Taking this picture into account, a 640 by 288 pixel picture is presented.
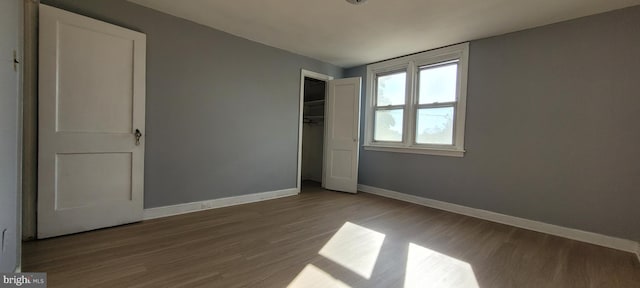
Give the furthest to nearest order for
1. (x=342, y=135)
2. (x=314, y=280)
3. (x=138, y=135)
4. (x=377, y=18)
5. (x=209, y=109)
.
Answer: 1. (x=342, y=135)
2. (x=209, y=109)
3. (x=377, y=18)
4. (x=138, y=135)
5. (x=314, y=280)

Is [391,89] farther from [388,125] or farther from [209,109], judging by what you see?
[209,109]

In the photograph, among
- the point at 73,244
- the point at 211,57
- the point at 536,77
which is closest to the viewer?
the point at 73,244

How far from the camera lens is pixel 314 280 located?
1745mm

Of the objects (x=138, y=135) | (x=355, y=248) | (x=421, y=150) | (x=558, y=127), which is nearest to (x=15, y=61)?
(x=138, y=135)

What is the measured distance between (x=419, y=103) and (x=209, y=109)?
10.0 ft

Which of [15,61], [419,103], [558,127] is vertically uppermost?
[419,103]

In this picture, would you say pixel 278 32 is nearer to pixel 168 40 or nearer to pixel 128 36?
pixel 168 40

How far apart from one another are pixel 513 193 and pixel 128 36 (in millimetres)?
4625

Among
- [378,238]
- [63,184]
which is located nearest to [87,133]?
[63,184]

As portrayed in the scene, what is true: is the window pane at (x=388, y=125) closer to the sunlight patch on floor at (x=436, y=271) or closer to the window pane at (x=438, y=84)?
the window pane at (x=438, y=84)

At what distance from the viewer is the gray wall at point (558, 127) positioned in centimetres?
246

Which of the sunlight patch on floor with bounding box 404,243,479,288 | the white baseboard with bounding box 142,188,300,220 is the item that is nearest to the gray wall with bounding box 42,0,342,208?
the white baseboard with bounding box 142,188,300,220

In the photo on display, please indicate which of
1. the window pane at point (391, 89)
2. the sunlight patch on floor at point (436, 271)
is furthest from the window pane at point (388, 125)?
the sunlight patch on floor at point (436, 271)

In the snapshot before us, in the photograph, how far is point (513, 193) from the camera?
10.1 ft
